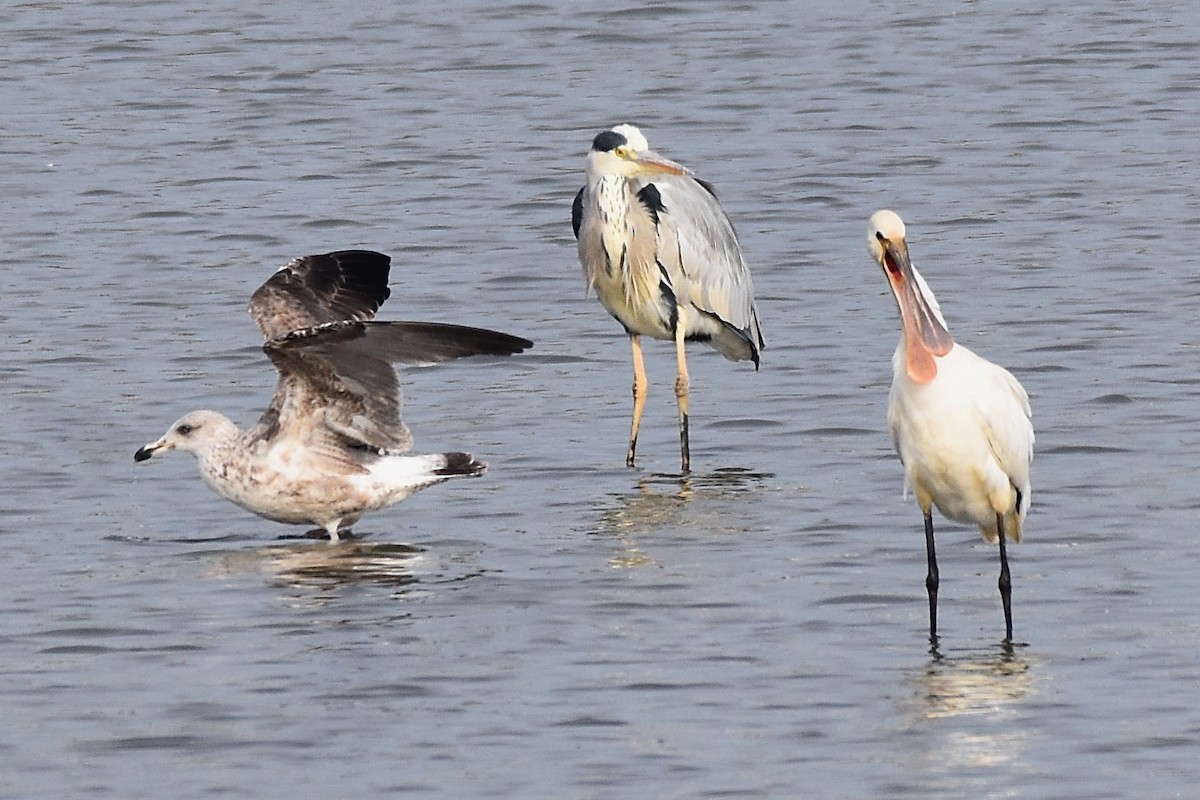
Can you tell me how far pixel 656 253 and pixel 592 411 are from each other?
0.90 metres

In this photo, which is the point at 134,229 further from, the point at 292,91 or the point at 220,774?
the point at 220,774

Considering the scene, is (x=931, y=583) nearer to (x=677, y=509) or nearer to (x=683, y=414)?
(x=677, y=509)

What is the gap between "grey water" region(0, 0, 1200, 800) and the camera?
26.6 feet

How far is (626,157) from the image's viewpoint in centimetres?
1262

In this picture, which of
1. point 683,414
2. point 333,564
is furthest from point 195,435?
point 683,414

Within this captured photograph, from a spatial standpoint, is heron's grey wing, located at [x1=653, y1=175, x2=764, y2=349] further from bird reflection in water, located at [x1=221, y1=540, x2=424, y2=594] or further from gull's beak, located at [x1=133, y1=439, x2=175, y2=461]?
gull's beak, located at [x1=133, y1=439, x2=175, y2=461]

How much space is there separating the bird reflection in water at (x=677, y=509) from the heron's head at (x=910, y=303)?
5.97ft

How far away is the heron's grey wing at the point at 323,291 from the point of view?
11.3 meters

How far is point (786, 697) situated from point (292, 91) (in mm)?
13997

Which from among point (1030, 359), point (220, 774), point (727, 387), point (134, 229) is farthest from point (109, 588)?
point (134, 229)

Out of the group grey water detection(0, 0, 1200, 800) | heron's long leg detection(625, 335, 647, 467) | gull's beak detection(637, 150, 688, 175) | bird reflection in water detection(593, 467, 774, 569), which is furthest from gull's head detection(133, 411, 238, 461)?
gull's beak detection(637, 150, 688, 175)

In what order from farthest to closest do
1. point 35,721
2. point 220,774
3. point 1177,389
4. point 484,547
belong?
point 1177,389, point 484,547, point 35,721, point 220,774

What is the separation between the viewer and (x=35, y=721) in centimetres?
829

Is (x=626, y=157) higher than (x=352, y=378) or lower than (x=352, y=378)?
higher
